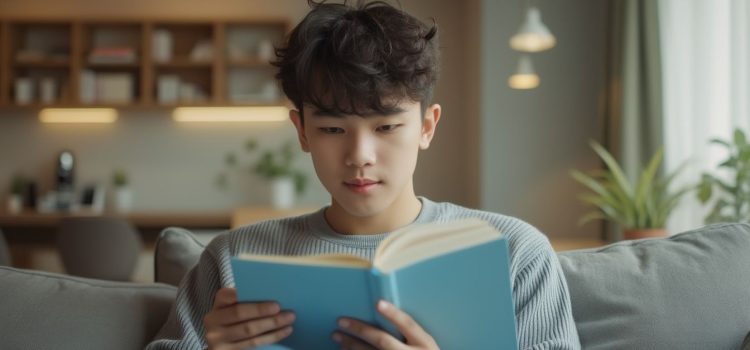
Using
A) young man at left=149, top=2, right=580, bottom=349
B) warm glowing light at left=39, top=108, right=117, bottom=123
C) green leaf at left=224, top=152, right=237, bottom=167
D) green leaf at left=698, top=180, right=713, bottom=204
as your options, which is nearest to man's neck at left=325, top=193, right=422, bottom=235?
young man at left=149, top=2, right=580, bottom=349

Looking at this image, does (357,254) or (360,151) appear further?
(357,254)

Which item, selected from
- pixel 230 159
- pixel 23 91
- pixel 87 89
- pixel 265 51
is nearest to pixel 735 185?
pixel 265 51

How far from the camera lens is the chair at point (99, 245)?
4.42 meters

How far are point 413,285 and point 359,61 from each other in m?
0.43

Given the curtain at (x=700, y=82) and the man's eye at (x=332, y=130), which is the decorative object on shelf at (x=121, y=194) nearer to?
the curtain at (x=700, y=82)

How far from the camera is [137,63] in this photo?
18.6ft

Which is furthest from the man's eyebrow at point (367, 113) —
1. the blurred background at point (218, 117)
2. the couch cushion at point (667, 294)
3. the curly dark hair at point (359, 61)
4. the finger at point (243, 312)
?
the blurred background at point (218, 117)

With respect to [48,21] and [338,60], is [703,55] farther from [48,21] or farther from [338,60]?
[48,21]

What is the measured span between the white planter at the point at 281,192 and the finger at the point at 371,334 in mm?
4693

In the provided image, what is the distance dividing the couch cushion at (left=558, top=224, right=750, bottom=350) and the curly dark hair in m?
0.46

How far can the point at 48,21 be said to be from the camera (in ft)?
18.5

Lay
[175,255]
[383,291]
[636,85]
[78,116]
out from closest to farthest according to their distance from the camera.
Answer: [383,291]
[175,255]
[636,85]
[78,116]

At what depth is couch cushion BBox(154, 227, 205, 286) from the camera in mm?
1581

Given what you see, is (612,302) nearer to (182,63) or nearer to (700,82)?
(700,82)
